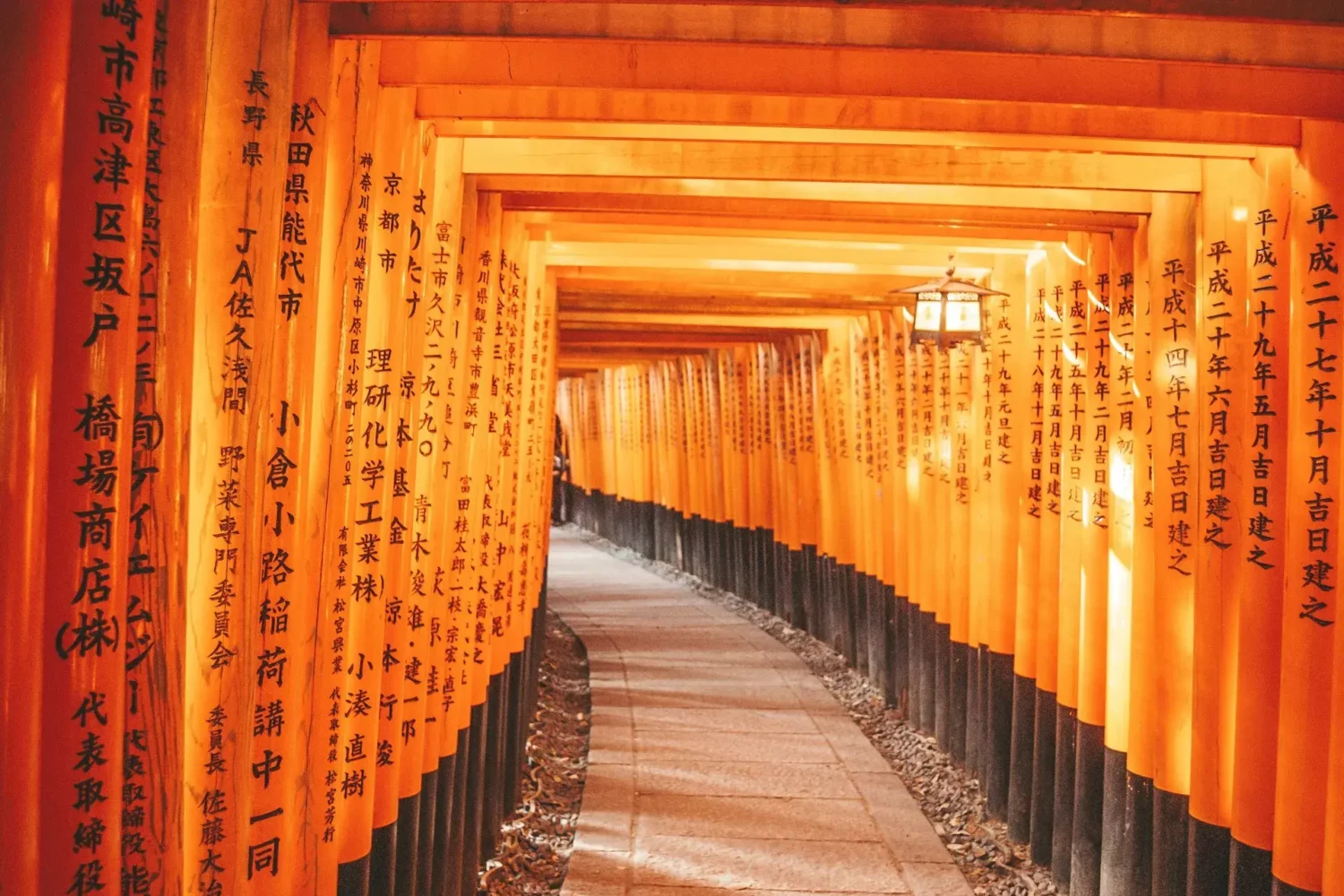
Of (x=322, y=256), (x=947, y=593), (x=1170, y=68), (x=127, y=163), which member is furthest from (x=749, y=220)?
(x=127, y=163)

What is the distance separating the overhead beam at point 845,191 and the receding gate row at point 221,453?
726 millimetres

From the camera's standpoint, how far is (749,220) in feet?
20.4

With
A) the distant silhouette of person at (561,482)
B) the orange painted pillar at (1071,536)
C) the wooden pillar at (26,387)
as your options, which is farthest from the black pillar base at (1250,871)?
the distant silhouette of person at (561,482)

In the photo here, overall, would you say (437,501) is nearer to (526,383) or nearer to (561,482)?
(526,383)

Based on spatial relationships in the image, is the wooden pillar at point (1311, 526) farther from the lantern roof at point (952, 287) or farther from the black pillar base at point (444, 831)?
Answer: the black pillar base at point (444, 831)

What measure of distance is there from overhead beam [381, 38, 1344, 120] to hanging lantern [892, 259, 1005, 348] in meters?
2.85

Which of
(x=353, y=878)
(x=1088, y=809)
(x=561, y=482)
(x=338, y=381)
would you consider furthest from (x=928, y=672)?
(x=561, y=482)

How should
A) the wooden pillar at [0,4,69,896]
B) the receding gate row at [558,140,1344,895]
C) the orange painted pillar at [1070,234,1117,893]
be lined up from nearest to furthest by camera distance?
the wooden pillar at [0,4,69,896]
the receding gate row at [558,140,1344,895]
the orange painted pillar at [1070,234,1117,893]

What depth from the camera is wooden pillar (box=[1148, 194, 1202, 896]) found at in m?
4.91

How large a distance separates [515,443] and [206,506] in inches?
181

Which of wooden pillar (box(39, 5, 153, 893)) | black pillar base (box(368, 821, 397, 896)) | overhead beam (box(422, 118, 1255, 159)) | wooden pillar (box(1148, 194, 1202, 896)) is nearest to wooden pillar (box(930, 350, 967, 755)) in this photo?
wooden pillar (box(1148, 194, 1202, 896))

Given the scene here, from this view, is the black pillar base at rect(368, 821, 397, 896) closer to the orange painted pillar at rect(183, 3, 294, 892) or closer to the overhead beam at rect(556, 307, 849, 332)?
the orange painted pillar at rect(183, 3, 294, 892)

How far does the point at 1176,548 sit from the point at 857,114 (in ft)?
8.37

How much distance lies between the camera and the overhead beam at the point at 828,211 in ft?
19.4
